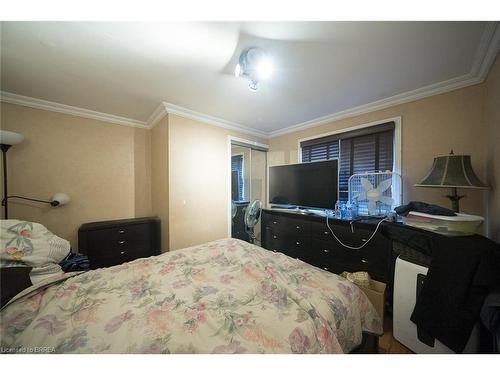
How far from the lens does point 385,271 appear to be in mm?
1706

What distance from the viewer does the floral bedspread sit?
28.0 inches

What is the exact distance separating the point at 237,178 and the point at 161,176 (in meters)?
1.32

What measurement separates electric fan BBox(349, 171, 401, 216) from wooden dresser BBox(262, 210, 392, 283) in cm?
40

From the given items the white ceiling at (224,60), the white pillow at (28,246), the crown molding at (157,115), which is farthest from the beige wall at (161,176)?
the white pillow at (28,246)

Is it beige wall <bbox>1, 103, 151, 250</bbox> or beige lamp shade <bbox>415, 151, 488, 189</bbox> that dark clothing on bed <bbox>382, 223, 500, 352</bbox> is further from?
beige wall <bbox>1, 103, 151, 250</bbox>

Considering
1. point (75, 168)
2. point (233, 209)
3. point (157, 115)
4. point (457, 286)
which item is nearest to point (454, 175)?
point (457, 286)

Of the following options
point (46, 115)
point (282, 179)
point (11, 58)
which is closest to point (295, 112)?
point (282, 179)

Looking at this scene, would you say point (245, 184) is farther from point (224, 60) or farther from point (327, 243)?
point (224, 60)

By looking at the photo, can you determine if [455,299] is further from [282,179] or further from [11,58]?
[11,58]

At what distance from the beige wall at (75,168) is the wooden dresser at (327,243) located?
2183mm

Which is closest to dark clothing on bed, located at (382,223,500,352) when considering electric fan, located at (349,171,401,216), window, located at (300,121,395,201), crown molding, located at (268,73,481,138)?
electric fan, located at (349,171,401,216)

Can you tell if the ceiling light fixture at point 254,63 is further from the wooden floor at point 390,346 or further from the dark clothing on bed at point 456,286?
the wooden floor at point 390,346

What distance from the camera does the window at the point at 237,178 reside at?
328 centimetres
